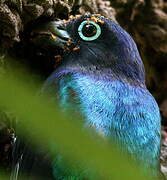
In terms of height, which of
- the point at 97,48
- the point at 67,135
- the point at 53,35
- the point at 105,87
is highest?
the point at 67,135

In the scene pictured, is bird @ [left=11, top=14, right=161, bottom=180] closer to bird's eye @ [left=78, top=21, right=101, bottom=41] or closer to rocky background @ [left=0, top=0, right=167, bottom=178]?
bird's eye @ [left=78, top=21, right=101, bottom=41]

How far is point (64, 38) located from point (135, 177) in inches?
93.9

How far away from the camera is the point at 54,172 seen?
6.69 feet

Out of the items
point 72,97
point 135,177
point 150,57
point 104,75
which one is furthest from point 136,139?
point 150,57

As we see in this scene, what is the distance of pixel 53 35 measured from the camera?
9.51 ft

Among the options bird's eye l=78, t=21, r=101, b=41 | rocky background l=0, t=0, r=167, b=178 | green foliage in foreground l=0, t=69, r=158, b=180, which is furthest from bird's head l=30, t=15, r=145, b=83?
green foliage in foreground l=0, t=69, r=158, b=180

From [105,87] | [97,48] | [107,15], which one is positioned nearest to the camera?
[105,87]

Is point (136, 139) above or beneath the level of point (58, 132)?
beneath

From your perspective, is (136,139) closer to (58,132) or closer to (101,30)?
(101,30)

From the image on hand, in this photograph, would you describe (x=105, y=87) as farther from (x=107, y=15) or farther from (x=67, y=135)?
(x=67, y=135)

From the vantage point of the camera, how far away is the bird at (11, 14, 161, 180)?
216 cm

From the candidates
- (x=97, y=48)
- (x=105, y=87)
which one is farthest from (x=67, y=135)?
(x=97, y=48)

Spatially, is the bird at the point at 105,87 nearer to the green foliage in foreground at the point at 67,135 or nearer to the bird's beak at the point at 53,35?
the bird's beak at the point at 53,35

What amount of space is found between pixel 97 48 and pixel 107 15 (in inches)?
31.6
